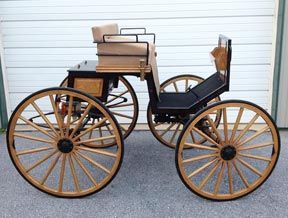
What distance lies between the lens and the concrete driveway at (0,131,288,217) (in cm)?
233

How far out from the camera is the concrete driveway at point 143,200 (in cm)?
233

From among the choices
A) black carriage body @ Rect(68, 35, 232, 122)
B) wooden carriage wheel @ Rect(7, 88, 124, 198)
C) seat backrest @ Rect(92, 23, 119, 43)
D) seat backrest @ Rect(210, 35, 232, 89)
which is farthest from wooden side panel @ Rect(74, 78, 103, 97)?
seat backrest @ Rect(210, 35, 232, 89)

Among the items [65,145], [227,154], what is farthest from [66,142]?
[227,154]

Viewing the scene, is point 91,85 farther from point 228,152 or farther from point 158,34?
point 158,34

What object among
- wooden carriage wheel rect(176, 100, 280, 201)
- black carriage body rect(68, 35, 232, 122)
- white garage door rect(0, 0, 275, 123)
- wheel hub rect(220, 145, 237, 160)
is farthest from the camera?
white garage door rect(0, 0, 275, 123)

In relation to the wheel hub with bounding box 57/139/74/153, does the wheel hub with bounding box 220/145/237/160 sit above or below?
below

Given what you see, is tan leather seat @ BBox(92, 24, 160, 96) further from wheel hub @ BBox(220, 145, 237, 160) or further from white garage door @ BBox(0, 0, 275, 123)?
white garage door @ BBox(0, 0, 275, 123)

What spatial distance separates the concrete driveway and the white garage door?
4.00ft

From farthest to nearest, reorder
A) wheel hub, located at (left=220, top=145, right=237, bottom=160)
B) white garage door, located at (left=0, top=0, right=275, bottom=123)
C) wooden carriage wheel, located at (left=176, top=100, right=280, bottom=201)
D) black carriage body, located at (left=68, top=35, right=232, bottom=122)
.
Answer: white garage door, located at (left=0, top=0, right=275, bottom=123), black carriage body, located at (left=68, top=35, right=232, bottom=122), wheel hub, located at (left=220, top=145, right=237, bottom=160), wooden carriage wheel, located at (left=176, top=100, right=280, bottom=201)

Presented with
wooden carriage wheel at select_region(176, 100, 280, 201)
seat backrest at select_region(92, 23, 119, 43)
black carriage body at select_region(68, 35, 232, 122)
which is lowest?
wooden carriage wheel at select_region(176, 100, 280, 201)

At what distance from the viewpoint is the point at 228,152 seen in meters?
2.34

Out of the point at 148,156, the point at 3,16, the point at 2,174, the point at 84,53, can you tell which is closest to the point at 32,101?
the point at 2,174

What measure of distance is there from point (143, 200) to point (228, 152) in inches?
26.8

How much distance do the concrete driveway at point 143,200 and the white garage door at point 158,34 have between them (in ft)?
4.00
